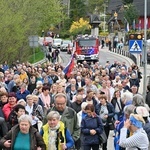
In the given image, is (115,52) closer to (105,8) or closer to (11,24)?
(11,24)

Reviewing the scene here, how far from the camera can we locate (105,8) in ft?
429

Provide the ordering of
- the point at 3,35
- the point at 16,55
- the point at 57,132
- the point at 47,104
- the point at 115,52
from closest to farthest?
the point at 57,132, the point at 47,104, the point at 3,35, the point at 16,55, the point at 115,52

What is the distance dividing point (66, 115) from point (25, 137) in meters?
1.44

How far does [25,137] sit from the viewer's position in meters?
8.81

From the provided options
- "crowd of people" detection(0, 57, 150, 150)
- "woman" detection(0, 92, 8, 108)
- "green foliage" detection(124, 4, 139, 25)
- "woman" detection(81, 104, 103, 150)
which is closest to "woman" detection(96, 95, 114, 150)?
"crowd of people" detection(0, 57, 150, 150)

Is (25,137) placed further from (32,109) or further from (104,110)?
(104,110)

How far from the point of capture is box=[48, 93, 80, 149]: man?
33.0 ft

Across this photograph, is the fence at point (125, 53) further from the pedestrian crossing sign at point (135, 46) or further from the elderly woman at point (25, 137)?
the elderly woman at point (25, 137)

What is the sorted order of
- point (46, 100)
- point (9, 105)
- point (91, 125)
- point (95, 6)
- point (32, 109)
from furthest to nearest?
point (95, 6), point (46, 100), point (32, 109), point (9, 105), point (91, 125)

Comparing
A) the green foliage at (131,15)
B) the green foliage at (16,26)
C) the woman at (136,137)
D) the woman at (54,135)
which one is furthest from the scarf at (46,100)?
the green foliage at (131,15)

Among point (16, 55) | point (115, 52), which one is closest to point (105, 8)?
point (115, 52)

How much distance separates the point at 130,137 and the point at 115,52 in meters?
59.1

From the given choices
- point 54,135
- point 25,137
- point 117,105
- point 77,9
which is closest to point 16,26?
point 117,105

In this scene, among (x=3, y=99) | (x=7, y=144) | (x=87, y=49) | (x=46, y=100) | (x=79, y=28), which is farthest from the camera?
(x=79, y=28)
